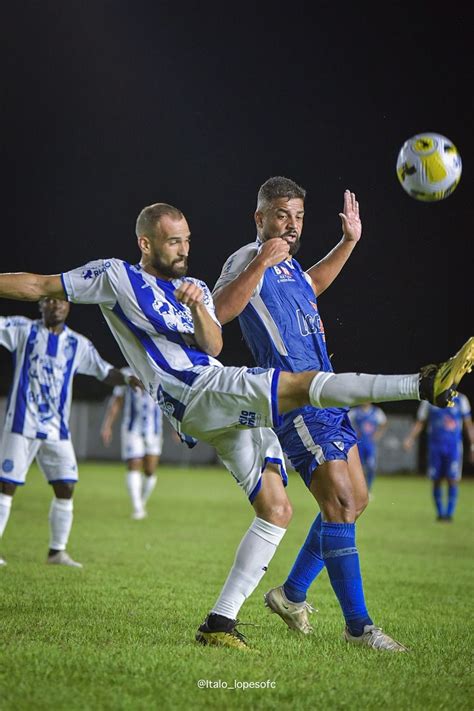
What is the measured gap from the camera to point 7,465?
8352 mm

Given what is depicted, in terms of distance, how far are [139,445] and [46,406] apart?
635 cm

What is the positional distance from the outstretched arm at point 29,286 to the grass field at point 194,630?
1.68m

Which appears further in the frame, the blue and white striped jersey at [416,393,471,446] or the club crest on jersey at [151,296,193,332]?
the blue and white striped jersey at [416,393,471,446]

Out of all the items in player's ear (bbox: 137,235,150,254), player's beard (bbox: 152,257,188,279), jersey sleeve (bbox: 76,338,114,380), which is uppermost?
player's ear (bbox: 137,235,150,254)

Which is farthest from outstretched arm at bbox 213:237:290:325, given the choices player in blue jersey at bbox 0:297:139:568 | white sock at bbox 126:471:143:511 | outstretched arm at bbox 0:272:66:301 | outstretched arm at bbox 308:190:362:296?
white sock at bbox 126:471:143:511

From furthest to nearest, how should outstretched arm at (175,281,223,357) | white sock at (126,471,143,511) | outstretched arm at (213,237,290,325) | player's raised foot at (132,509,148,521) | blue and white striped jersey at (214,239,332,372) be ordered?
white sock at (126,471,143,511), player's raised foot at (132,509,148,521), blue and white striped jersey at (214,239,332,372), outstretched arm at (213,237,290,325), outstretched arm at (175,281,223,357)

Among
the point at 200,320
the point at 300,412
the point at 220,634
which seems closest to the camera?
the point at 200,320

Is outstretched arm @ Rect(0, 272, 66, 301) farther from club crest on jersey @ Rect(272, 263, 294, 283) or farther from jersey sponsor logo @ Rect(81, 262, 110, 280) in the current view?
club crest on jersey @ Rect(272, 263, 294, 283)

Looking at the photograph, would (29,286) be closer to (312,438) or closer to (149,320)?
(149,320)

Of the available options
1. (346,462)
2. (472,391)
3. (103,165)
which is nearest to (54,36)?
(103,165)

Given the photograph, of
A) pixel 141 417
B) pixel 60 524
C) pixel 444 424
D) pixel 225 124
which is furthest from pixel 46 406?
pixel 444 424

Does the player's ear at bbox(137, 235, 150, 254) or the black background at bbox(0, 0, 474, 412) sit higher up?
the black background at bbox(0, 0, 474, 412)

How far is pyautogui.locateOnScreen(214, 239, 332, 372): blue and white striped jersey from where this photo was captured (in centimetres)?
500

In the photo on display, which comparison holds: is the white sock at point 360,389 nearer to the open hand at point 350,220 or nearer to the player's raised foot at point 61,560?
the open hand at point 350,220
